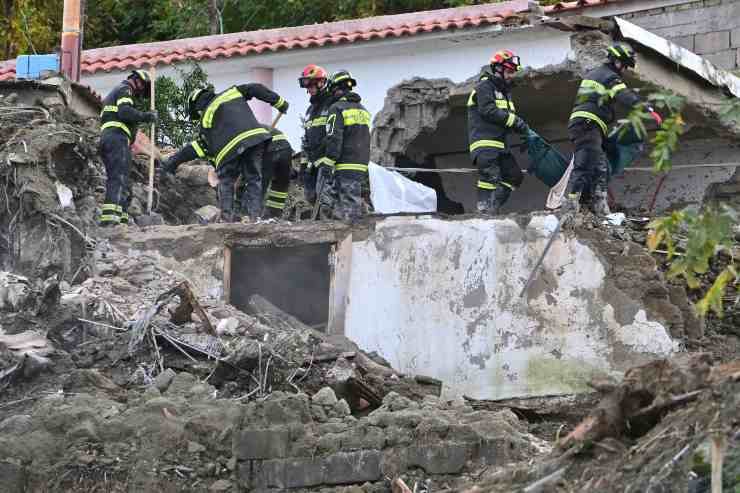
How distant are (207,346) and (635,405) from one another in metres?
5.68

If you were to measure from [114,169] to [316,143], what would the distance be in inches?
77.2

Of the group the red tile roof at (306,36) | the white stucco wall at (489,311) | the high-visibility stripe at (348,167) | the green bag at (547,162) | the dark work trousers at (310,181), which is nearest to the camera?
the white stucco wall at (489,311)

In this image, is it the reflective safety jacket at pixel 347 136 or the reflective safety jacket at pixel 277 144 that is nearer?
the reflective safety jacket at pixel 347 136

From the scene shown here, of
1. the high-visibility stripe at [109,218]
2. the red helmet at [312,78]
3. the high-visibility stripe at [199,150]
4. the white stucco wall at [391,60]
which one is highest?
the white stucco wall at [391,60]

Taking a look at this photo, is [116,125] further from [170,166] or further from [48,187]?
[48,187]

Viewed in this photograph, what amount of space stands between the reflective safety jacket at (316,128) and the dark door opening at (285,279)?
112 cm

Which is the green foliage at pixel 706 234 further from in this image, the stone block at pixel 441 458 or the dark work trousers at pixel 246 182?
the dark work trousers at pixel 246 182

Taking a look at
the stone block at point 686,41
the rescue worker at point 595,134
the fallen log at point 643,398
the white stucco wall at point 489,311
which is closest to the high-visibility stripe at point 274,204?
the white stucco wall at point 489,311

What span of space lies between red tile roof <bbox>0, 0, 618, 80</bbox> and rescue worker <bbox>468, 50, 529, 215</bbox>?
9.12 ft

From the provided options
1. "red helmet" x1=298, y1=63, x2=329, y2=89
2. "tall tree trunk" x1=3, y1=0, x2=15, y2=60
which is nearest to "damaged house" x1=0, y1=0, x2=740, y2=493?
"red helmet" x1=298, y1=63, x2=329, y2=89

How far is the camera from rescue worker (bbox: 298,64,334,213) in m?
14.6

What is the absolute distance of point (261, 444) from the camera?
10.2 metres

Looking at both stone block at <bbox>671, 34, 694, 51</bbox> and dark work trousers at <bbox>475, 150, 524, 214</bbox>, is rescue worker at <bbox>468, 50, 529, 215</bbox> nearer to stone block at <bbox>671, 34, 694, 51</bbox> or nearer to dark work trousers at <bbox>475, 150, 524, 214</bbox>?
dark work trousers at <bbox>475, 150, 524, 214</bbox>

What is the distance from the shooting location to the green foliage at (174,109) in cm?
1795
